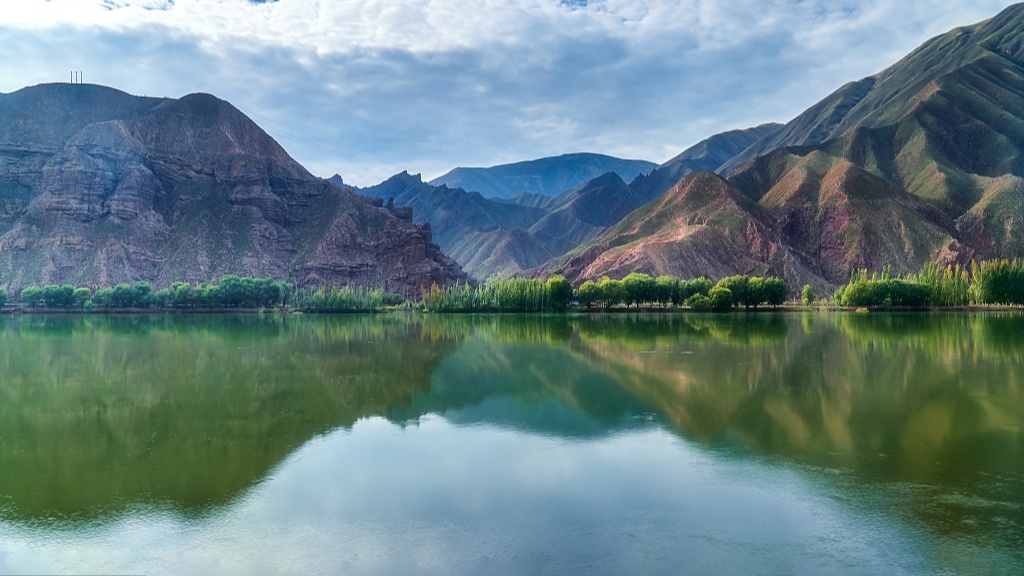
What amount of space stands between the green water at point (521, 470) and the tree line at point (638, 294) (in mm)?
90480

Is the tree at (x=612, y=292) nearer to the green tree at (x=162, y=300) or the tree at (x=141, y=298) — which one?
the green tree at (x=162, y=300)

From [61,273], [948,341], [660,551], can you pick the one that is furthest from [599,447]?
[61,273]

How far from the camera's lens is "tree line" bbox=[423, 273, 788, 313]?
132 m

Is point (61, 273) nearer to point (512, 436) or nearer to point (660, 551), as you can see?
point (512, 436)

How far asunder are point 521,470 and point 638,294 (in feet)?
392

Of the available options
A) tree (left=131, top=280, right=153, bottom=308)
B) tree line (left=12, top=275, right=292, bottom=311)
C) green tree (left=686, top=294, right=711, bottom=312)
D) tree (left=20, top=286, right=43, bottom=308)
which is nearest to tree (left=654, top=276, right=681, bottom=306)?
green tree (left=686, top=294, right=711, bottom=312)

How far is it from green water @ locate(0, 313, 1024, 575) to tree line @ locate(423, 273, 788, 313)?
90.5m

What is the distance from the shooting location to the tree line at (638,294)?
13200 cm

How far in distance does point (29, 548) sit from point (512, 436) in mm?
14933

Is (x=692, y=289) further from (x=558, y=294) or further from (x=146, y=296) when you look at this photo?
(x=146, y=296)

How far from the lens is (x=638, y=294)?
137125mm

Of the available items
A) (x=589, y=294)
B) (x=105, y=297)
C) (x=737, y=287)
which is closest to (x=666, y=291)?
(x=737, y=287)

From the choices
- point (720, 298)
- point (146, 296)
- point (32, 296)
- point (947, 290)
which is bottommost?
point (720, 298)

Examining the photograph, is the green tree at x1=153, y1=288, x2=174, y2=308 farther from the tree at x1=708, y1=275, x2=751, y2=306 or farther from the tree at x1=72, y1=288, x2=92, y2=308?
the tree at x1=708, y1=275, x2=751, y2=306
